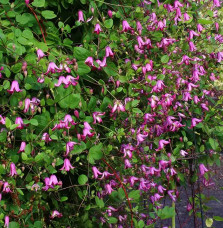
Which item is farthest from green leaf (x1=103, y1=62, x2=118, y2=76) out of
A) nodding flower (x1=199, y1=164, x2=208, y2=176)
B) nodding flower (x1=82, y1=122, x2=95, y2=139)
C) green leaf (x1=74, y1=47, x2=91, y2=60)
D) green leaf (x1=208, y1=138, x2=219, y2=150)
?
nodding flower (x1=199, y1=164, x2=208, y2=176)

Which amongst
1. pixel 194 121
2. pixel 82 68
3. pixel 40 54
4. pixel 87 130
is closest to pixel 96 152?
pixel 87 130

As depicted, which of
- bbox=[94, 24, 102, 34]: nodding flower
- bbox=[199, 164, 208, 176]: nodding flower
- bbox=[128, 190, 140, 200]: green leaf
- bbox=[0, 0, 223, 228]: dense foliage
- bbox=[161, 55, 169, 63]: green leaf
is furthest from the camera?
bbox=[199, 164, 208, 176]: nodding flower

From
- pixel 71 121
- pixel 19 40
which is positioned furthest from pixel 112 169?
pixel 19 40

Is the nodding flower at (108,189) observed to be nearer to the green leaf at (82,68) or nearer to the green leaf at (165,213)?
the green leaf at (165,213)

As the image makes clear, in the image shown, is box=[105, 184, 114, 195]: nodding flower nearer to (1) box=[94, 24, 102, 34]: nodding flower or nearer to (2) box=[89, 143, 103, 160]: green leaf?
(2) box=[89, 143, 103, 160]: green leaf

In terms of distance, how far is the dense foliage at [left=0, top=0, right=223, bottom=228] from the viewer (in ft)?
6.14

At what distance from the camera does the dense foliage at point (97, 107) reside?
1.87 meters

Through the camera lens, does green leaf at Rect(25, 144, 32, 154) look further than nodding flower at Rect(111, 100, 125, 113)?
No

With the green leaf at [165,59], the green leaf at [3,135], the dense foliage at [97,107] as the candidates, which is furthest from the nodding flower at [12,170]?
the green leaf at [165,59]

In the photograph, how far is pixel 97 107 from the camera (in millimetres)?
2105

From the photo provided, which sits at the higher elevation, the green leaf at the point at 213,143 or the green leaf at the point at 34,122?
the green leaf at the point at 34,122

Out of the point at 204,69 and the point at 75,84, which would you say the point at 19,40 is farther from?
the point at 204,69

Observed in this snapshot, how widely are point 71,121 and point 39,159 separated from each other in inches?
7.7

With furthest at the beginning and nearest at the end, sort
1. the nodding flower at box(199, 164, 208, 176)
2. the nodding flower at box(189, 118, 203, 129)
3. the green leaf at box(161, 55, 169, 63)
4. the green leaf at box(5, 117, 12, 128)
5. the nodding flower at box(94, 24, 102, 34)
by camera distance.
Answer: the nodding flower at box(199, 164, 208, 176) < the nodding flower at box(189, 118, 203, 129) < the green leaf at box(161, 55, 169, 63) < the nodding flower at box(94, 24, 102, 34) < the green leaf at box(5, 117, 12, 128)
